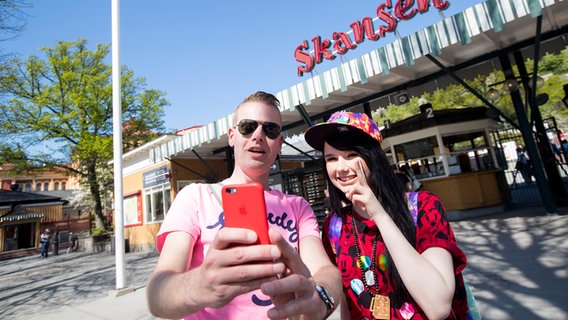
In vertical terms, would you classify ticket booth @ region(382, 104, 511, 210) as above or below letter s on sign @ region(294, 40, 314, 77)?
below

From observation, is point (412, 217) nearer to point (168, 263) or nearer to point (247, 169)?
point (247, 169)

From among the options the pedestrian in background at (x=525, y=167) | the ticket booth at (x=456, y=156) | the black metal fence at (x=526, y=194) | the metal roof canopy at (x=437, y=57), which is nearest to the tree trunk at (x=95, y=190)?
the metal roof canopy at (x=437, y=57)

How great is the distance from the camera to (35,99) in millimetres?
18000

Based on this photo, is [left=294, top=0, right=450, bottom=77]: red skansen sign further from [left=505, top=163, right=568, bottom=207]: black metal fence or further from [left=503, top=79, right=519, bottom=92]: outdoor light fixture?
[left=505, top=163, right=568, bottom=207]: black metal fence

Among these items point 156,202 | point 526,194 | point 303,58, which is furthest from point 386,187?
point 156,202

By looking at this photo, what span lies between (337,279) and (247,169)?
28.7 inches

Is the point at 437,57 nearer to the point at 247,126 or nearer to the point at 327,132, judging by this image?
the point at 327,132

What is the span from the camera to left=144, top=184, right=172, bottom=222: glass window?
1515 centimetres

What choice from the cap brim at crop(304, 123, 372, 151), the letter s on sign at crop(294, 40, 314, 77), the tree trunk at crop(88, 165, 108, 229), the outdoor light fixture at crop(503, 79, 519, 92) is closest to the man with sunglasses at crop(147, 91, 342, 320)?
the cap brim at crop(304, 123, 372, 151)

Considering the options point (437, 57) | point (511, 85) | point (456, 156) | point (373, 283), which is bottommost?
point (373, 283)

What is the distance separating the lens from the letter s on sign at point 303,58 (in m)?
9.74

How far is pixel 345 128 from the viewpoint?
65.5 inches

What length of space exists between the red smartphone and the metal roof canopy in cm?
668

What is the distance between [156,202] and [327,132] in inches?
633
